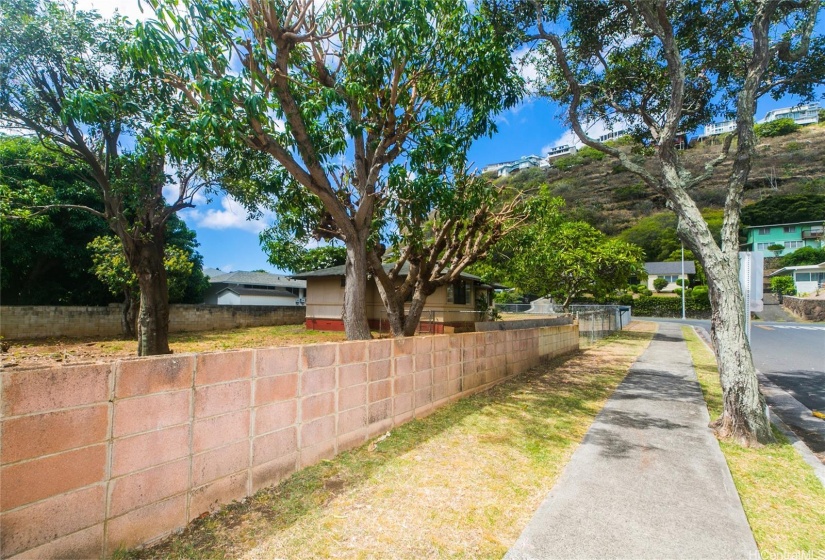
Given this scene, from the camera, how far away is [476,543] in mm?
2775

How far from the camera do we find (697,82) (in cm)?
850

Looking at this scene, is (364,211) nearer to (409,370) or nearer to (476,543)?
(409,370)

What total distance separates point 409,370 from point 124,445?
326 centimetres

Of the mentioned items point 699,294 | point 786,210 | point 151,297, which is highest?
point 786,210

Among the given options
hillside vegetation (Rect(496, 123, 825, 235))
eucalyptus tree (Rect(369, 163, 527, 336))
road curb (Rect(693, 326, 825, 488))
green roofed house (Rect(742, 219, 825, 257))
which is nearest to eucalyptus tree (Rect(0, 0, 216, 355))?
eucalyptus tree (Rect(369, 163, 527, 336))

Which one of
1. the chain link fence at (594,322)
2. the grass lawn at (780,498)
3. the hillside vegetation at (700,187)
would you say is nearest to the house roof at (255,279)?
the chain link fence at (594,322)

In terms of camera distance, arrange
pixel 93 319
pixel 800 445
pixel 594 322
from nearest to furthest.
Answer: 1. pixel 800 445
2. pixel 93 319
3. pixel 594 322

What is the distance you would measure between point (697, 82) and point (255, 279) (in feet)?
111

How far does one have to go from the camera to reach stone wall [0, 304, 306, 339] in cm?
1491

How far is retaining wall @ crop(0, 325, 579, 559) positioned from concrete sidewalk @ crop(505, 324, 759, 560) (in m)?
1.98

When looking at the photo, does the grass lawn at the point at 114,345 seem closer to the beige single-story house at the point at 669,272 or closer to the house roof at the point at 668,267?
the beige single-story house at the point at 669,272

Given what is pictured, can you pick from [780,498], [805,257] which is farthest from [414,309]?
[805,257]

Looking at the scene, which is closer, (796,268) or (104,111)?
(104,111)

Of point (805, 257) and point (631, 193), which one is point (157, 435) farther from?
point (631, 193)
